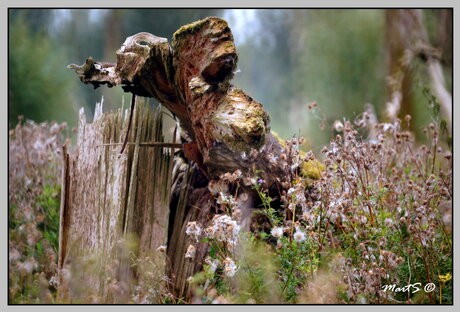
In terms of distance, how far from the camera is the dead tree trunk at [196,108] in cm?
270

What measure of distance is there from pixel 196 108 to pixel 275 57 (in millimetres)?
24657

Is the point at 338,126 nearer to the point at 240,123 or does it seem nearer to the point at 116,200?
the point at 240,123

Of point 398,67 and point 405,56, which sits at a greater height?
point 405,56

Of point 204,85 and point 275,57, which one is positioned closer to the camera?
point 204,85

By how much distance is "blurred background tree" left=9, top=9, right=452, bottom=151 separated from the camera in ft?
31.1

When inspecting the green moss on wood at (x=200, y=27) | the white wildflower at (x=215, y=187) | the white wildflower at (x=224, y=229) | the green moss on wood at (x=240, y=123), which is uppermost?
the green moss on wood at (x=200, y=27)

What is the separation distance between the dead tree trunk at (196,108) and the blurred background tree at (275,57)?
115 centimetres

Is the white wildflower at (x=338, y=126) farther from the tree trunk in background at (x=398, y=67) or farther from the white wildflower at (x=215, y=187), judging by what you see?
the tree trunk in background at (x=398, y=67)

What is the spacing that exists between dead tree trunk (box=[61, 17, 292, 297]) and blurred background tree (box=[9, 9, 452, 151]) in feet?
3.77

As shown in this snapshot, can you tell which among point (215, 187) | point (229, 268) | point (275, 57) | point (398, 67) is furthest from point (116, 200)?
point (275, 57)

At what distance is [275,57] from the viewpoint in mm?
26938

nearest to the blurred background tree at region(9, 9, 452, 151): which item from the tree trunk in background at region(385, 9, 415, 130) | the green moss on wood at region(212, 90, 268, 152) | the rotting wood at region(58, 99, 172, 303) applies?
the tree trunk in background at region(385, 9, 415, 130)

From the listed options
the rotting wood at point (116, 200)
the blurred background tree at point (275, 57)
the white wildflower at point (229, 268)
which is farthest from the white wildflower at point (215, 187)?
the blurred background tree at point (275, 57)

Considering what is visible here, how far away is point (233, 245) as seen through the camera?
2439 millimetres
